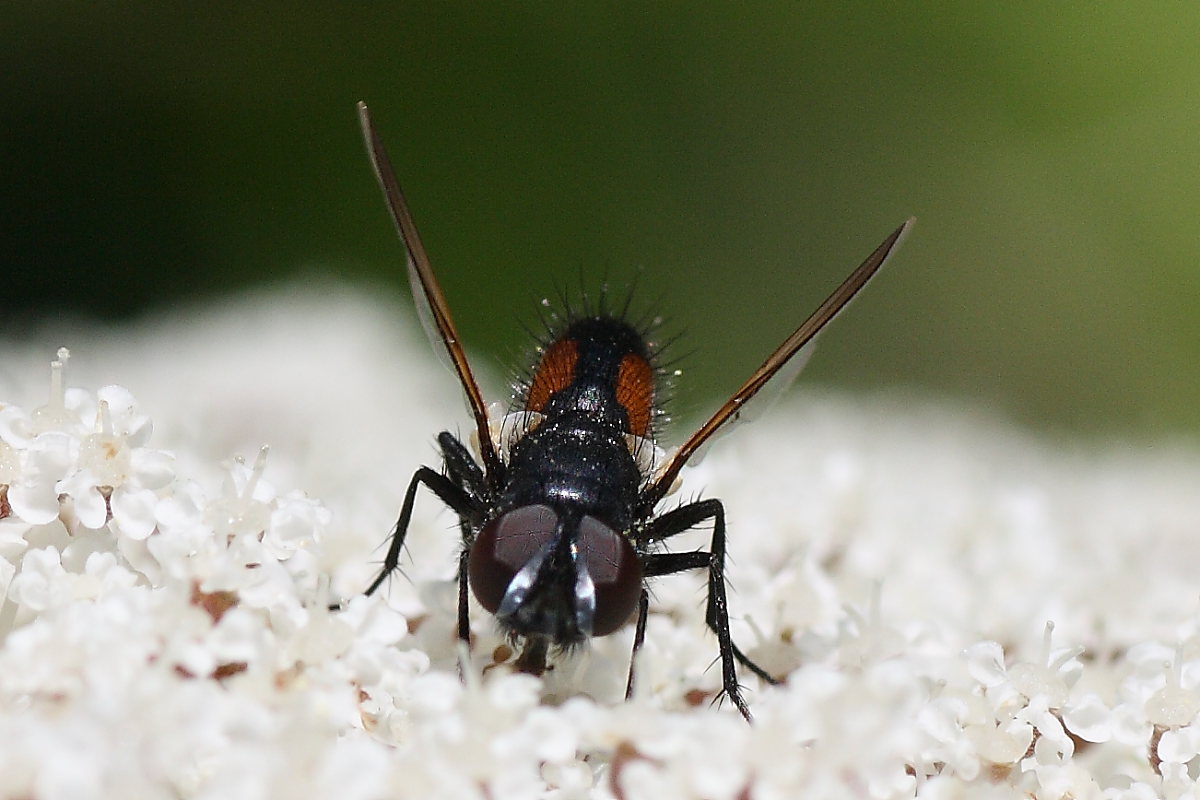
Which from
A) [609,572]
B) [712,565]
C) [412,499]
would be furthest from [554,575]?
[412,499]

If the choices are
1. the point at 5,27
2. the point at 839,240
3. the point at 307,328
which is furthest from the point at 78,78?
the point at 839,240

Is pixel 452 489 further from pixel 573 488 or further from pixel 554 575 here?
pixel 554 575

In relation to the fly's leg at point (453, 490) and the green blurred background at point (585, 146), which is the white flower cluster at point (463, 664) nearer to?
the fly's leg at point (453, 490)

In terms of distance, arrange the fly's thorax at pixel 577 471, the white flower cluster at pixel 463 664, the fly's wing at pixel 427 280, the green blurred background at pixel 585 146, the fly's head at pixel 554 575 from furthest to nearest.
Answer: the green blurred background at pixel 585 146 → the fly's wing at pixel 427 280 → the fly's thorax at pixel 577 471 → the fly's head at pixel 554 575 → the white flower cluster at pixel 463 664

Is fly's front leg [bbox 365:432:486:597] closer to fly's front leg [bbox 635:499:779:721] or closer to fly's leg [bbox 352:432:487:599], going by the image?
fly's leg [bbox 352:432:487:599]

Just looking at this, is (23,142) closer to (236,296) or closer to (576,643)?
(236,296)

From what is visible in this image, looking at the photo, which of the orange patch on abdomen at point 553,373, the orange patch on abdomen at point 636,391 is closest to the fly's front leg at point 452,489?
the orange patch on abdomen at point 553,373
